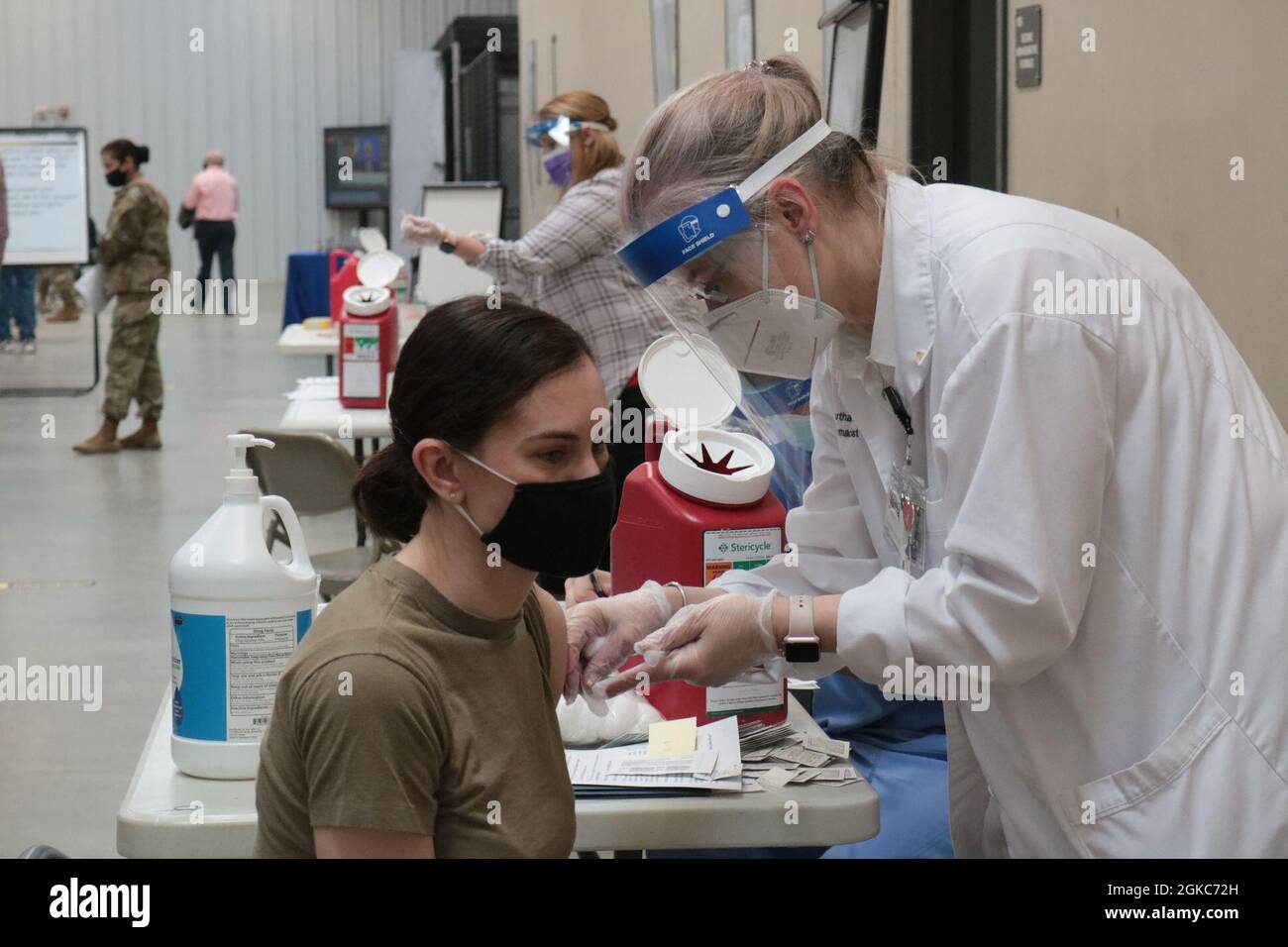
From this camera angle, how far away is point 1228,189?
2.22 metres

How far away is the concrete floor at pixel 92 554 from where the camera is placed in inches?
148

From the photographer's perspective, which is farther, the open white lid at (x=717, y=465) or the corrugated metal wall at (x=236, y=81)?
the corrugated metal wall at (x=236, y=81)

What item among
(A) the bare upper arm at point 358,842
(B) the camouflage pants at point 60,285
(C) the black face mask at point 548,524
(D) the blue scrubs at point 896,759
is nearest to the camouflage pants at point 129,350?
(D) the blue scrubs at point 896,759

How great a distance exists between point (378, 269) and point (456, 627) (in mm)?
3800

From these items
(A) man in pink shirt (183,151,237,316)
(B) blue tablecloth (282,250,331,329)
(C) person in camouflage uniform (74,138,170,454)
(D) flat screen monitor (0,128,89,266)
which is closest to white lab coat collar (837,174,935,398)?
(C) person in camouflage uniform (74,138,170,454)

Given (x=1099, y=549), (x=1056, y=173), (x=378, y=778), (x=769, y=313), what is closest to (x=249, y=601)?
(x=378, y=778)

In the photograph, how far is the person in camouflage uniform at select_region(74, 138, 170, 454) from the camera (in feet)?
26.3

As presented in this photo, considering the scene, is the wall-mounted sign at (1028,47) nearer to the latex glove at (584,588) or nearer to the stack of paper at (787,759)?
the latex glove at (584,588)

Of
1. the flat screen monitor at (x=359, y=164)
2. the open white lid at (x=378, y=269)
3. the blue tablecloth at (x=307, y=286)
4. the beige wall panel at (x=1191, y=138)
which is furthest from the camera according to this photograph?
the flat screen monitor at (x=359, y=164)

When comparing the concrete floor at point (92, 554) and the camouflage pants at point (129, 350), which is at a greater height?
the camouflage pants at point (129, 350)

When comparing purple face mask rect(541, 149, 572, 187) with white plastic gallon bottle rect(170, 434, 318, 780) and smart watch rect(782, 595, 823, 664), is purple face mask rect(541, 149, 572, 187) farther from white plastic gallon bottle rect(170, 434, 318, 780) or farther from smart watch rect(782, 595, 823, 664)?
smart watch rect(782, 595, 823, 664)

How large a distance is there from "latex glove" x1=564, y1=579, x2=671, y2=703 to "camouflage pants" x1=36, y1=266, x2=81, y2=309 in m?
14.6

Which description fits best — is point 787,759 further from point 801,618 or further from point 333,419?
point 333,419
